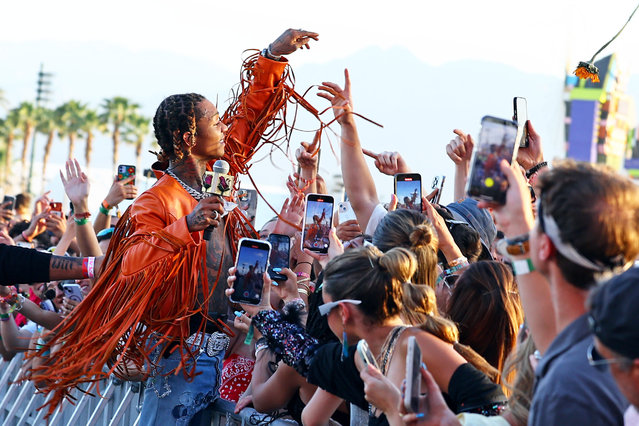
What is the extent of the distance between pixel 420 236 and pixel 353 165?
98 cm

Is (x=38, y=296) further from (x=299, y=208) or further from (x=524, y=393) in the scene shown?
(x=524, y=393)

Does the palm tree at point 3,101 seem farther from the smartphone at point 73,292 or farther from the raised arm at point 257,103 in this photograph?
the raised arm at point 257,103

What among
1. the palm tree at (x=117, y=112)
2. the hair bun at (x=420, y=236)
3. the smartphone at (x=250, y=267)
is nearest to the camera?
the hair bun at (x=420, y=236)

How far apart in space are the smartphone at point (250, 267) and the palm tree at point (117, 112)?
52.5m

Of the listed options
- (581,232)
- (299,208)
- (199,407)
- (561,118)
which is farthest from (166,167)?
(561,118)

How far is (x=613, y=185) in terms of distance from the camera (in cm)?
199

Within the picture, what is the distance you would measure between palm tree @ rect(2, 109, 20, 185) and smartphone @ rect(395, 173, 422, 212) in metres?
64.1

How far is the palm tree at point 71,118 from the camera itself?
60.3 metres

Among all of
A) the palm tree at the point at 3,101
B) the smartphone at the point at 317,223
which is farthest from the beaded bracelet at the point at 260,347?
the palm tree at the point at 3,101

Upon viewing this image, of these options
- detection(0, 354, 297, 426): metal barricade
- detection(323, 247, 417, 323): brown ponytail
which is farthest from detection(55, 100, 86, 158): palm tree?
detection(323, 247, 417, 323): brown ponytail

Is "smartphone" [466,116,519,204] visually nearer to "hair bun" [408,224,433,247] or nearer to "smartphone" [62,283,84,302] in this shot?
"hair bun" [408,224,433,247]

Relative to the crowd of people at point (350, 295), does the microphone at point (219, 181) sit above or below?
above

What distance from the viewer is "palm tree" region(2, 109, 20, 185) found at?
211 feet

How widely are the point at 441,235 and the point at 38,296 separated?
436cm
